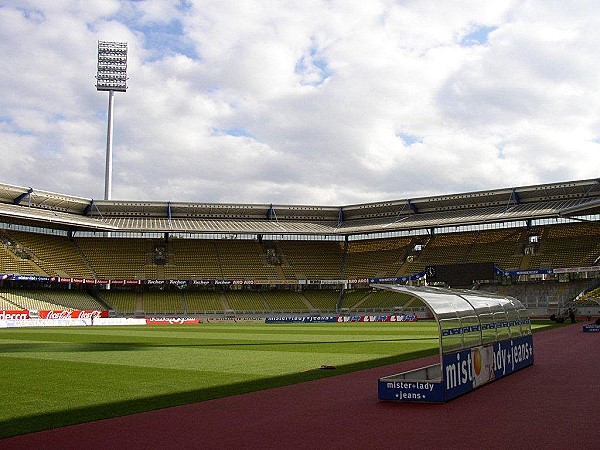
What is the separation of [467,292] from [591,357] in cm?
847

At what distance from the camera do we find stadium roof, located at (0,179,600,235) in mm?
68875

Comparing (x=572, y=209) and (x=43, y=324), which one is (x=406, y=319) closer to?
(x=572, y=209)

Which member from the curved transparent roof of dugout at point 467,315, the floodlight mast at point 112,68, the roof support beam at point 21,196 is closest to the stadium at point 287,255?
the roof support beam at point 21,196

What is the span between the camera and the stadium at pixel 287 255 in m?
66.4

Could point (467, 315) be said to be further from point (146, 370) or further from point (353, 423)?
point (146, 370)

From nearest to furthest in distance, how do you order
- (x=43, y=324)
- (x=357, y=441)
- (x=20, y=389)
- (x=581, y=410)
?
(x=357, y=441)
(x=581, y=410)
(x=20, y=389)
(x=43, y=324)

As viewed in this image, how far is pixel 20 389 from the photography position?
15727 mm

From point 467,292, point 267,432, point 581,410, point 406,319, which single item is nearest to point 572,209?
point 406,319

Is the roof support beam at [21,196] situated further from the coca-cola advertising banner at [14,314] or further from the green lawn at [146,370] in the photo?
the green lawn at [146,370]

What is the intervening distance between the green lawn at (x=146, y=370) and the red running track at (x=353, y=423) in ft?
4.16

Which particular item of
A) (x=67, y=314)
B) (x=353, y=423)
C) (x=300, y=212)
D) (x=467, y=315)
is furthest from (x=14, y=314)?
(x=353, y=423)

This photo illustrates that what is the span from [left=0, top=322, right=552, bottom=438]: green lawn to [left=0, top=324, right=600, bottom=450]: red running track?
1267 millimetres

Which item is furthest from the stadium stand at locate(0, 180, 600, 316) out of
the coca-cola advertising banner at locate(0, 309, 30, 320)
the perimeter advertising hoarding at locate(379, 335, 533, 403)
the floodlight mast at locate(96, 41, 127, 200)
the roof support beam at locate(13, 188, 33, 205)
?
the perimeter advertising hoarding at locate(379, 335, 533, 403)

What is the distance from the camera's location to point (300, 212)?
85.7 metres
